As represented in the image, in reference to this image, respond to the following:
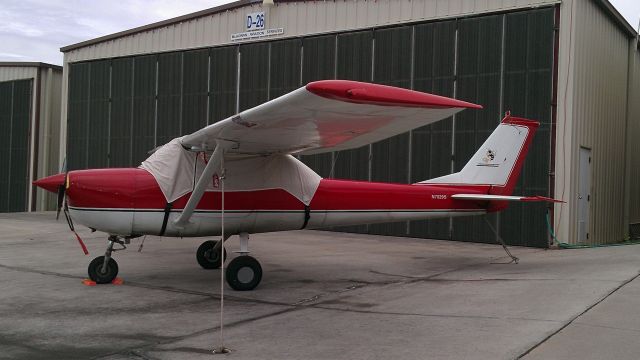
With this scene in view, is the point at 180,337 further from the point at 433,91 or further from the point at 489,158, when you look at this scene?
the point at 433,91

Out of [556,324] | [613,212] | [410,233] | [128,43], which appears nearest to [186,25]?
[128,43]

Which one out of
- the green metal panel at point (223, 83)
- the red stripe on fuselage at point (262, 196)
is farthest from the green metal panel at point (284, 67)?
the red stripe on fuselage at point (262, 196)

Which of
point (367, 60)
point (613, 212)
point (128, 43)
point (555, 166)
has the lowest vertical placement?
point (613, 212)

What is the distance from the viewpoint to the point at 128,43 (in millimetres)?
21969

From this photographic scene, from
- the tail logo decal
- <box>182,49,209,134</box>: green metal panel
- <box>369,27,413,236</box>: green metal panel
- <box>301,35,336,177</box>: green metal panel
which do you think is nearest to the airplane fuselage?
the tail logo decal

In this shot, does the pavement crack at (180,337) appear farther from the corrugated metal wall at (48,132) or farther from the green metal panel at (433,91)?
the corrugated metal wall at (48,132)

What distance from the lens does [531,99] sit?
13.6m

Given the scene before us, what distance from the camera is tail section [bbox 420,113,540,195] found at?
10.2 meters

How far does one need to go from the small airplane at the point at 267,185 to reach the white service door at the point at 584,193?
175 inches

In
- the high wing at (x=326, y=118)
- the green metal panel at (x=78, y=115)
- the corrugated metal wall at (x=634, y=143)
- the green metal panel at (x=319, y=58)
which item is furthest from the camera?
the green metal panel at (x=78, y=115)

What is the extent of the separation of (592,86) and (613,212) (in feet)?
14.3

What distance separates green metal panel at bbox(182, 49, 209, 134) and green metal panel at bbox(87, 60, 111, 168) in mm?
4560

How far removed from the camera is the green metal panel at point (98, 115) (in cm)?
2273

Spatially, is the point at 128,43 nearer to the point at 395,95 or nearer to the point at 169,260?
the point at 169,260
